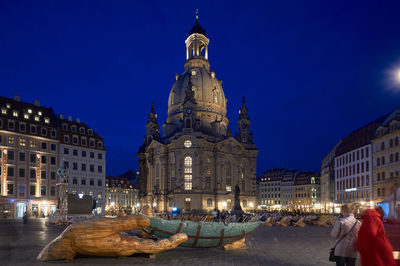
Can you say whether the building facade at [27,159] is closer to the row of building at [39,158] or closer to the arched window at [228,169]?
the row of building at [39,158]

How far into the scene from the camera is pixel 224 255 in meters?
17.1

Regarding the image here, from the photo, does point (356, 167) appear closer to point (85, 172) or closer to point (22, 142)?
point (85, 172)

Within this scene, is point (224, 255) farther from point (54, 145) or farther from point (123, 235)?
point (54, 145)

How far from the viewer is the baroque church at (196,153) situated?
99625 millimetres

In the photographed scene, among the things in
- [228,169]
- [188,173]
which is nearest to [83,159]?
[188,173]

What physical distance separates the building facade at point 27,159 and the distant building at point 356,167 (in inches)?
2302

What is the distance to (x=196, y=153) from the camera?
327 feet

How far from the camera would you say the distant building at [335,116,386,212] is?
78056 mm

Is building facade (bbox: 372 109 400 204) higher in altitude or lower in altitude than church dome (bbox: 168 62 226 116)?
lower

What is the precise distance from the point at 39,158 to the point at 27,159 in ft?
7.72

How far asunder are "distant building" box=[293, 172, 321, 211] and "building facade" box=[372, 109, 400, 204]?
299 feet

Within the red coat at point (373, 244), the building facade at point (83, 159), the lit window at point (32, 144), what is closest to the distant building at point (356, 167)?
the building facade at point (83, 159)

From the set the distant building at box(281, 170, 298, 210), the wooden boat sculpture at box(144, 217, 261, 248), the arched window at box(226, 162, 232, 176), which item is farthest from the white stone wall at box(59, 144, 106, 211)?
the distant building at box(281, 170, 298, 210)

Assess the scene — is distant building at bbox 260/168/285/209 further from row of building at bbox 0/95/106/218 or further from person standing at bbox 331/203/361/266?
person standing at bbox 331/203/361/266
